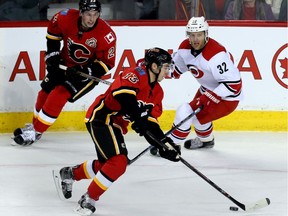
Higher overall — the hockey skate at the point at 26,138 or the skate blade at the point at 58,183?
the skate blade at the point at 58,183

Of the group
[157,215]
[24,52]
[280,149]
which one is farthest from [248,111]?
[157,215]

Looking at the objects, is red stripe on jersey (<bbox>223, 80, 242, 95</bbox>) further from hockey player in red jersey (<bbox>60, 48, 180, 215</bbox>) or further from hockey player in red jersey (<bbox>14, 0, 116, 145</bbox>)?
hockey player in red jersey (<bbox>60, 48, 180, 215</bbox>)

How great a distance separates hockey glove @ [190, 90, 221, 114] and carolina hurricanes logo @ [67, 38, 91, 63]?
0.76 meters

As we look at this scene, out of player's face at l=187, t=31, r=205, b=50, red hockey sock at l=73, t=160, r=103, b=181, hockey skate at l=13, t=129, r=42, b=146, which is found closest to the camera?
red hockey sock at l=73, t=160, r=103, b=181

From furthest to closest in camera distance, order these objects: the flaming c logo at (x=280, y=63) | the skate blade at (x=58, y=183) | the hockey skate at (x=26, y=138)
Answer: the flaming c logo at (x=280, y=63), the hockey skate at (x=26, y=138), the skate blade at (x=58, y=183)

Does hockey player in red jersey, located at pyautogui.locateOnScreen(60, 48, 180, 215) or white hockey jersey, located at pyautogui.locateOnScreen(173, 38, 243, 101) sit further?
white hockey jersey, located at pyautogui.locateOnScreen(173, 38, 243, 101)

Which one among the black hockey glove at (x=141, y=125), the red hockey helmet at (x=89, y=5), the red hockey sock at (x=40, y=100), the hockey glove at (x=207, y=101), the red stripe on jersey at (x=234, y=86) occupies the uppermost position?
the red hockey helmet at (x=89, y=5)

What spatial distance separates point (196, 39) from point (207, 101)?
0.41 metres

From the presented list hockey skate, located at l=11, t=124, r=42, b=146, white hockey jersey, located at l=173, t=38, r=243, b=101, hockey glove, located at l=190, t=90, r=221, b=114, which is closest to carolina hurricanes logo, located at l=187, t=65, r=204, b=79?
white hockey jersey, located at l=173, t=38, r=243, b=101

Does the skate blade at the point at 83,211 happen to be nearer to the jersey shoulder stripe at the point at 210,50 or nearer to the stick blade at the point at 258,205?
the stick blade at the point at 258,205

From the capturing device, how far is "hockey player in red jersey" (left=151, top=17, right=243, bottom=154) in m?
5.41

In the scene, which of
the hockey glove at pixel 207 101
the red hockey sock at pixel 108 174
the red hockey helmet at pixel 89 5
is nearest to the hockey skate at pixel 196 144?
the hockey glove at pixel 207 101

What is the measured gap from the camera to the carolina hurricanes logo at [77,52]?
226 inches

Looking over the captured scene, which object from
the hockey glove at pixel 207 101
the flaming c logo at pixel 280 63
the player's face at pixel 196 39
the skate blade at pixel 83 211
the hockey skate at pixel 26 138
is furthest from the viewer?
the flaming c logo at pixel 280 63
